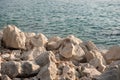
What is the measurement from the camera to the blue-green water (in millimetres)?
31359

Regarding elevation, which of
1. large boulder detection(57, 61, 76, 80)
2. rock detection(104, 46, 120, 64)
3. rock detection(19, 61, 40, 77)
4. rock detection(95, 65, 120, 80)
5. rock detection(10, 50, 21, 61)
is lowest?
rock detection(104, 46, 120, 64)

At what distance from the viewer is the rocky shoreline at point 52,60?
1491 cm

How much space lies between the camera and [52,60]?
1599 centimetres

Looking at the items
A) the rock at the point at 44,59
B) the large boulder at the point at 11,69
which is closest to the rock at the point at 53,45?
the rock at the point at 44,59

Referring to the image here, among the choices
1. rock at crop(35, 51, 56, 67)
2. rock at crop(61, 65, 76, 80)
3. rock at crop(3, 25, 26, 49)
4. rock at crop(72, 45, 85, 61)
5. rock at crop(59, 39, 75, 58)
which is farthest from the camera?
rock at crop(3, 25, 26, 49)

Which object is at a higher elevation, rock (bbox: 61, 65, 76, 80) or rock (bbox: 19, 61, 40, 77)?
rock (bbox: 19, 61, 40, 77)

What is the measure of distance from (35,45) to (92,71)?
5.89m

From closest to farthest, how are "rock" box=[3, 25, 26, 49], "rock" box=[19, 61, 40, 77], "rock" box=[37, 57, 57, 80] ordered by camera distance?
"rock" box=[37, 57, 57, 80], "rock" box=[19, 61, 40, 77], "rock" box=[3, 25, 26, 49]

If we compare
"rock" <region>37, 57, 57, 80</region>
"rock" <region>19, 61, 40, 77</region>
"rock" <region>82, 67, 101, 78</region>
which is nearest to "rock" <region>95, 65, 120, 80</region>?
"rock" <region>82, 67, 101, 78</region>

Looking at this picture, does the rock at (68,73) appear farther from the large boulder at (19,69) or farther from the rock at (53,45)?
the rock at (53,45)

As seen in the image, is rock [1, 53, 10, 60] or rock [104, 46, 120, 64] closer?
rock [1, 53, 10, 60]

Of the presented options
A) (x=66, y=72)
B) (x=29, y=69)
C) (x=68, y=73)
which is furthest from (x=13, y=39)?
(x=68, y=73)

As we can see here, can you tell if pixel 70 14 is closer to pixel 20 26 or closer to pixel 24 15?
pixel 24 15

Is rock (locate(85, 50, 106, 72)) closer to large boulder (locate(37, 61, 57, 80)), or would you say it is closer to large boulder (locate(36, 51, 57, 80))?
large boulder (locate(36, 51, 57, 80))
